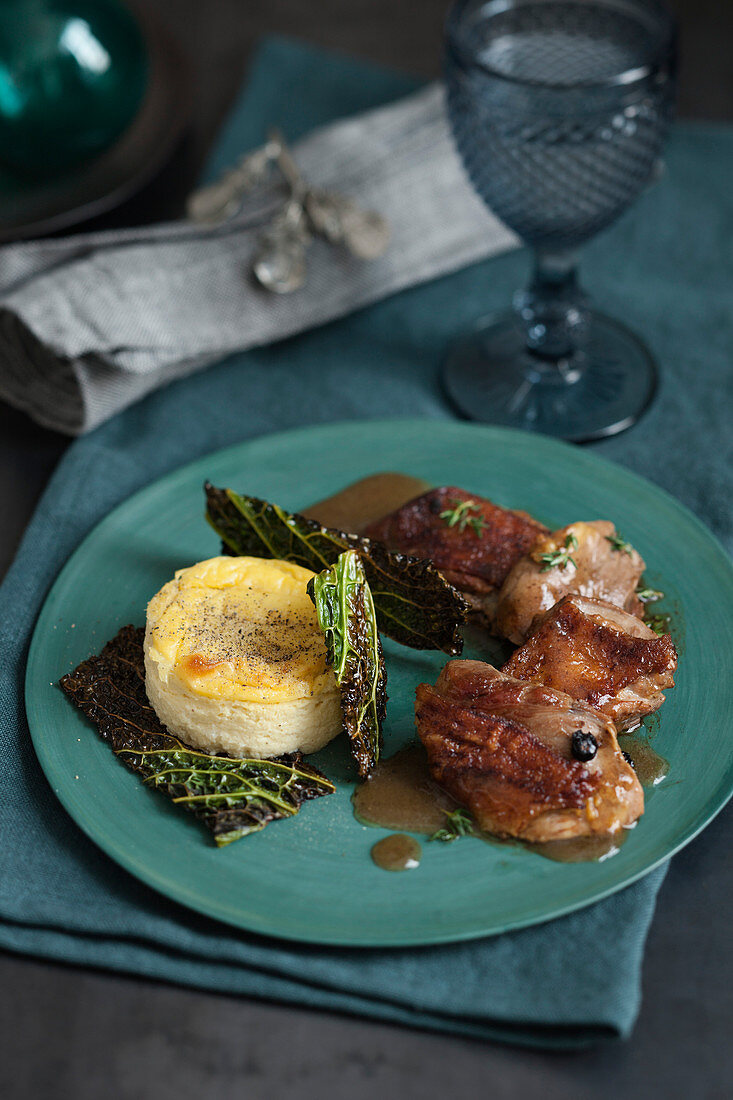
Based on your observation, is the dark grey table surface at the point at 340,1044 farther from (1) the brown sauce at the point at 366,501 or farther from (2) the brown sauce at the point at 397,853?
(1) the brown sauce at the point at 366,501

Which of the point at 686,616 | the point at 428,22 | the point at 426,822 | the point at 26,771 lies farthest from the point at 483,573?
the point at 428,22

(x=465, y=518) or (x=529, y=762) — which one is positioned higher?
(x=465, y=518)

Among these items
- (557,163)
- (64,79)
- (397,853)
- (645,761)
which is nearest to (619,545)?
(645,761)

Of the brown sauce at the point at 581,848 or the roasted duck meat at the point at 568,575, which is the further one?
the roasted duck meat at the point at 568,575

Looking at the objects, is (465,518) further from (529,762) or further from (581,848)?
(581,848)

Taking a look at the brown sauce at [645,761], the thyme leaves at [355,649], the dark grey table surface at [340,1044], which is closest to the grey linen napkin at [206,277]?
the thyme leaves at [355,649]

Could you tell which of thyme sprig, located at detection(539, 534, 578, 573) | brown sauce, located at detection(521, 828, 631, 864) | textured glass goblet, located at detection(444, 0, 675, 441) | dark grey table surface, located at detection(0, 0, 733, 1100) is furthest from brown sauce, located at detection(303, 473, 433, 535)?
dark grey table surface, located at detection(0, 0, 733, 1100)
